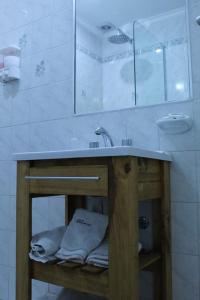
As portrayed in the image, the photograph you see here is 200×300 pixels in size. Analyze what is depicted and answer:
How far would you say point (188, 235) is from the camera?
4.34ft

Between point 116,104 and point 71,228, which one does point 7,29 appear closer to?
point 116,104

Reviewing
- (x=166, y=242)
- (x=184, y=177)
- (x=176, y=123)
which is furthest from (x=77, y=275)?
(x=176, y=123)

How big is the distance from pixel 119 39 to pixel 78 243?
1.10 m

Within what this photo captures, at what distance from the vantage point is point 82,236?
4.11ft

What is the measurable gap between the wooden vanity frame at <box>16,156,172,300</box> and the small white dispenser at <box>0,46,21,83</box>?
91cm

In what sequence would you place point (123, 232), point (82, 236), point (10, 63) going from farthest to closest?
point (10, 63)
point (82, 236)
point (123, 232)

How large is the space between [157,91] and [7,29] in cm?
124

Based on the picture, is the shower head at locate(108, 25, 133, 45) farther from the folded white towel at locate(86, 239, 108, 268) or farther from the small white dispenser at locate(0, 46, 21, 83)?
the folded white towel at locate(86, 239, 108, 268)

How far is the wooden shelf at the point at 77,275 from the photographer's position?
1.06 meters

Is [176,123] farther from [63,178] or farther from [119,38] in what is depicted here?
[119,38]

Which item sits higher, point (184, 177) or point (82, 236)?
point (184, 177)

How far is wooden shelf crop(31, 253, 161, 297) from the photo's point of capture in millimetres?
1063

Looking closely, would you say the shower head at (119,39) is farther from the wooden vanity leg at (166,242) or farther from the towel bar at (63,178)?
the towel bar at (63,178)

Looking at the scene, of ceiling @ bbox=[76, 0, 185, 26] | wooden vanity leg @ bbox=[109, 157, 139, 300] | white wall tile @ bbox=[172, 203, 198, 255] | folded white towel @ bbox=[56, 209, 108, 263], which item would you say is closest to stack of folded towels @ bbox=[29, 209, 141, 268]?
folded white towel @ bbox=[56, 209, 108, 263]
